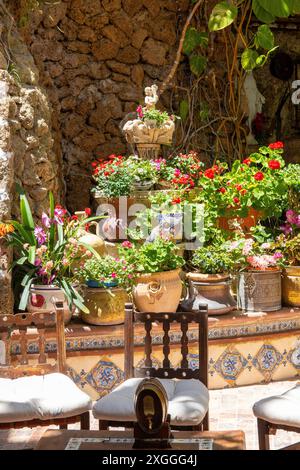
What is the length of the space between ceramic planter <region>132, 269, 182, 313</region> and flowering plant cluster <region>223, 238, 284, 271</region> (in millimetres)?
524

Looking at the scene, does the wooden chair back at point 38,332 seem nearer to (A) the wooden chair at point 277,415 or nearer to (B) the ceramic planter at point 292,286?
(A) the wooden chair at point 277,415

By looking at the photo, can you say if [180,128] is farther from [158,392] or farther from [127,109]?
[158,392]

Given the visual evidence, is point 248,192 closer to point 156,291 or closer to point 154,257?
point 154,257

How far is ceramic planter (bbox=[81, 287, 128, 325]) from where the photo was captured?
504 cm

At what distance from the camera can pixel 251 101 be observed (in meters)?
9.34

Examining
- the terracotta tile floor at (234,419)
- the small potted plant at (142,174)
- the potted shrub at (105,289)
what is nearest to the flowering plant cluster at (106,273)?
the potted shrub at (105,289)

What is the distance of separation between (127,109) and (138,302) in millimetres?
3898

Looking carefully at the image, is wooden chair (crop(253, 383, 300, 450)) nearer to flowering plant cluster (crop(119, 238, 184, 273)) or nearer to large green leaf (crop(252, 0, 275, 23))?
flowering plant cluster (crop(119, 238, 184, 273))

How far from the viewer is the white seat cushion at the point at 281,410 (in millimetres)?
3182

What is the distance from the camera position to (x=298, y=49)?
9500 millimetres

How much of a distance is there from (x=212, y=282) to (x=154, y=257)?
55cm

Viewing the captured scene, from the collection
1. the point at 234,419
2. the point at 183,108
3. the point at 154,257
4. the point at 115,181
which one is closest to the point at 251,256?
the point at 154,257

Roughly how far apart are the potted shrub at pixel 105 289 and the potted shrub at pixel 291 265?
1.24 m
